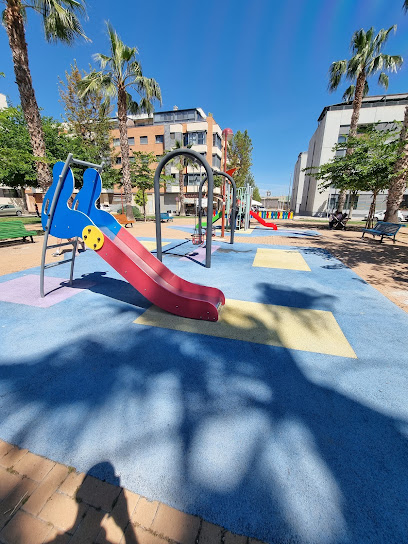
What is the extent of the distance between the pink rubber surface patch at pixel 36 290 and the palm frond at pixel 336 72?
74.6ft

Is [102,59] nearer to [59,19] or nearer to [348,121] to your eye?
[59,19]

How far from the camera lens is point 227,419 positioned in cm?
189

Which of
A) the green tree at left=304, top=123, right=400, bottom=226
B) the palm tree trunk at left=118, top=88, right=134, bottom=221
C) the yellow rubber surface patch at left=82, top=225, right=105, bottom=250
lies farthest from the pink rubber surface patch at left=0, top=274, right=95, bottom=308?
the palm tree trunk at left=118, top=88, right=134, bottom=221

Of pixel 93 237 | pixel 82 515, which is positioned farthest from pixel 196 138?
pixel 82 515

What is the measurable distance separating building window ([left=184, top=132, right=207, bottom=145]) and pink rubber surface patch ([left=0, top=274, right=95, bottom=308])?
35235 millimetres

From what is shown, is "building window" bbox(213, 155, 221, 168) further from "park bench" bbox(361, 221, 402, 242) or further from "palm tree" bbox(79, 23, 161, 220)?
"park bench" bbox(361, 221, 402, 242)

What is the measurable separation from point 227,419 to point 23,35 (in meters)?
14.2

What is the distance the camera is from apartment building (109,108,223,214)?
34.6 m

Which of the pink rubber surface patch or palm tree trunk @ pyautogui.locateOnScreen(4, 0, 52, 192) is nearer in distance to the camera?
the pink rubber surface patch

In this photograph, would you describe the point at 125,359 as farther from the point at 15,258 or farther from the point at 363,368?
the point at 15,258

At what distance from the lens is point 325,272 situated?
6.10 m

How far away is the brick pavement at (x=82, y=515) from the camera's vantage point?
1.21 m

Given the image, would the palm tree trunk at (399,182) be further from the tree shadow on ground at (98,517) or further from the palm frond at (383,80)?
the tree shadow on ground at (98,517)

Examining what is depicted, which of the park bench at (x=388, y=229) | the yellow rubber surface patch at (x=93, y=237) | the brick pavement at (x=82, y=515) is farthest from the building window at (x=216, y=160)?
the brick pavement at (x=82, y=515)
